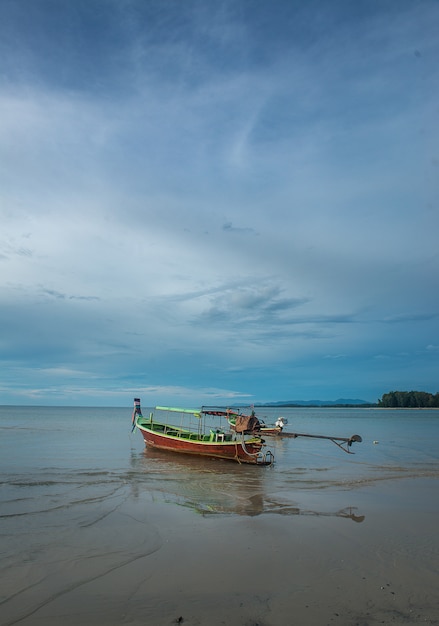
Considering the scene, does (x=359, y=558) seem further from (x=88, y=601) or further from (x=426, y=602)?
(x=88, y=601)

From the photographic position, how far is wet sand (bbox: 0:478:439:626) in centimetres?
677

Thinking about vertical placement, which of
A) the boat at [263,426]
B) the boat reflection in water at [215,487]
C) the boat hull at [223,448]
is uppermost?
the boat at [263,426]

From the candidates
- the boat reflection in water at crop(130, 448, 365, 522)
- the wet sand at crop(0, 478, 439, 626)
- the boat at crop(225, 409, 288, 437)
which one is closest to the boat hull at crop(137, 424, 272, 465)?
the boat reflection in water at crop(130, 448, 365, 522)

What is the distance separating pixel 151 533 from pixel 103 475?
1102 centimetres

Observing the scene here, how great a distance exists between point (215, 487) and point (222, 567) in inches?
382

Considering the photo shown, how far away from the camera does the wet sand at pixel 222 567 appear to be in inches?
266

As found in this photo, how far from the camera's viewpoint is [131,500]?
594 inches

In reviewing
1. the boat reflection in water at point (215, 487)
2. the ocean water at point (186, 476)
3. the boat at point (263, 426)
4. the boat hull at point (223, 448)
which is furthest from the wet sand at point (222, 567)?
the boat hull at point (223, 448)

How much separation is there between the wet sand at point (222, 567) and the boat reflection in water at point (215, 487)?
0.27 metres

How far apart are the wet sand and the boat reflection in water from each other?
27 centimetres

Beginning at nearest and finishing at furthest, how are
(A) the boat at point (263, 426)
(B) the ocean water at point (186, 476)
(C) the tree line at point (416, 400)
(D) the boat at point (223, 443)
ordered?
(B) the ocean water at point (186, 476) < (D) the boat at point (223, 443) < (A) the boat at point (263, 426) < (C) the tree line at point (416, 400)

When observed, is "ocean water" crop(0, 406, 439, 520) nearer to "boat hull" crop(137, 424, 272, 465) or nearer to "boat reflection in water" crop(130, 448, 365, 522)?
"boat reflection in water" crop(130, 448, 365, 522)

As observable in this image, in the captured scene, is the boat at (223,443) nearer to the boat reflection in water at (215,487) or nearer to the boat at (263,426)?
the boat reflection in water at (215,487)

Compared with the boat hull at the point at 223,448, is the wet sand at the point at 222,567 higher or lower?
lower
